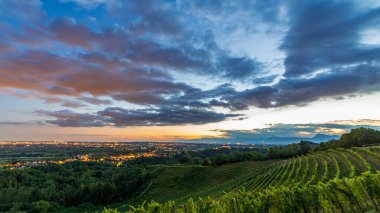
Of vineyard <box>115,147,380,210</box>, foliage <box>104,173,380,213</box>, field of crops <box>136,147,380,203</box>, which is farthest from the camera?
field of crops <box>136,147,380,203</box>

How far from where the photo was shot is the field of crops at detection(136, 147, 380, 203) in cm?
4209

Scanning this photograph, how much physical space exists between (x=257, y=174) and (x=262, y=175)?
6237 millimetres

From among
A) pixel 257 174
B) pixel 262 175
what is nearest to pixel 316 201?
pixel 262 175

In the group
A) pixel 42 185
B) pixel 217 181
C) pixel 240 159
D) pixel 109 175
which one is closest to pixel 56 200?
pixel 42 185

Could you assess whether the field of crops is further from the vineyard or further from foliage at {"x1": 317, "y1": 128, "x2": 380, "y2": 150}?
foliage at {"x1": 317, "y1": 128, "x2": 380, "y2": 150}

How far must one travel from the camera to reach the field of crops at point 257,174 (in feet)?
138

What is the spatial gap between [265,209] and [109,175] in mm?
140907

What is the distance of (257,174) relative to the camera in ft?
232

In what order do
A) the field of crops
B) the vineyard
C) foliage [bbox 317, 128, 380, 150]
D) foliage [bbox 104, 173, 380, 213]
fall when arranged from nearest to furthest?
foliage [bbox 104, 173, 380, 213], the vineyard, the field of crops, foliage [bbox 317, 128, 380, 150]

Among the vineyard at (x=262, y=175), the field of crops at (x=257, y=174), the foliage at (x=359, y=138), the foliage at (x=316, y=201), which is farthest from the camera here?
the foliage at (x=359, y=138)

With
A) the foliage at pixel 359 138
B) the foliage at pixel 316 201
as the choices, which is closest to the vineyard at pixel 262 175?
the foliage at pixel 316 201

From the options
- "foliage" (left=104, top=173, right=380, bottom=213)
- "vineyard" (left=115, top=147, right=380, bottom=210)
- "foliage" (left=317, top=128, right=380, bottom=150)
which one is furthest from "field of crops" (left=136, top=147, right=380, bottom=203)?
"foliage" (left=317, top=128, right=380, bottom=150)

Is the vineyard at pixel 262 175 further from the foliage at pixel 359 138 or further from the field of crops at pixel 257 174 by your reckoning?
the foliage at pixel 359 138

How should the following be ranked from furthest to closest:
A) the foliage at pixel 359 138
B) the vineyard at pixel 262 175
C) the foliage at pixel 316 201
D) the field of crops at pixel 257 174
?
the foliage at pixel 359 138
the field of crops at pixel 257 174
the vineyard at pixel 262 175
the foliage at pixel 316 201
